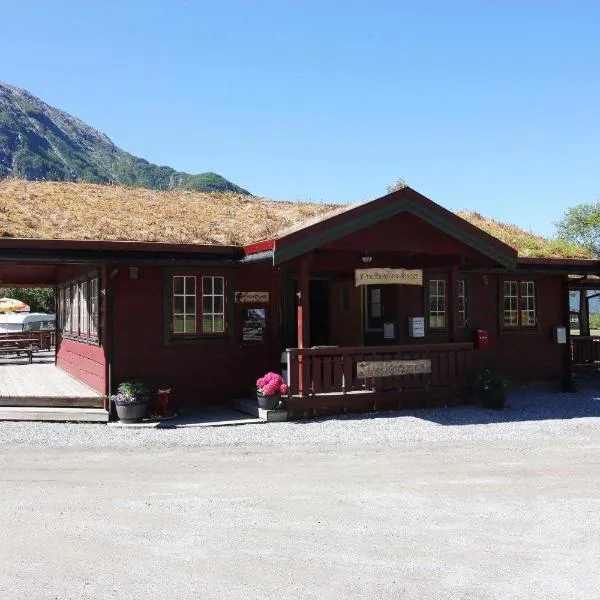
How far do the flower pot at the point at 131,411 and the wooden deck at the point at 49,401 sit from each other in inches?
13.5

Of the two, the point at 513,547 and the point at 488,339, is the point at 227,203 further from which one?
the point at 513,547

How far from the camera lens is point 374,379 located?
11.5 metres

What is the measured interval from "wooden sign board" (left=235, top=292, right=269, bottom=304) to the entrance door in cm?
233

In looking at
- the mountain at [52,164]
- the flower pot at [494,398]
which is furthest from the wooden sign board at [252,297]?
the mountain at [52,164]

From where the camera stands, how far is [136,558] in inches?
183

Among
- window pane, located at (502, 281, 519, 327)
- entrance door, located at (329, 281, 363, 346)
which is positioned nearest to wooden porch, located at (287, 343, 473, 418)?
entrance door, located at (329, 281, 363, 346)

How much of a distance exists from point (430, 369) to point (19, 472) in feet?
23.7

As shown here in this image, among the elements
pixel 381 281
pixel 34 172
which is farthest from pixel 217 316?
pixel 34 172

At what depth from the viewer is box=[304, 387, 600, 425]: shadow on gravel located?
10938mm

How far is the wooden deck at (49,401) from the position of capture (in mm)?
10633

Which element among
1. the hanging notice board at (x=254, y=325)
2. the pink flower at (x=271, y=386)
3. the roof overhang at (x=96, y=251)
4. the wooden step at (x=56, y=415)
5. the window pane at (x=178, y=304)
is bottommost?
the wooden step at (x=56, y=415)

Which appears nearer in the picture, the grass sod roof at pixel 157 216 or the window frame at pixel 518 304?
the grass sod roof at pixel 157 216

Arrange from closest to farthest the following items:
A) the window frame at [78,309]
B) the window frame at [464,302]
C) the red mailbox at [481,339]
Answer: the window frame at [78,309], the red mailbox at [481,339], the window frame at [464,302]

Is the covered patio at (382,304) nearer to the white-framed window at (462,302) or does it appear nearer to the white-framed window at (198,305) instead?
the white-framed window at (462,302)
